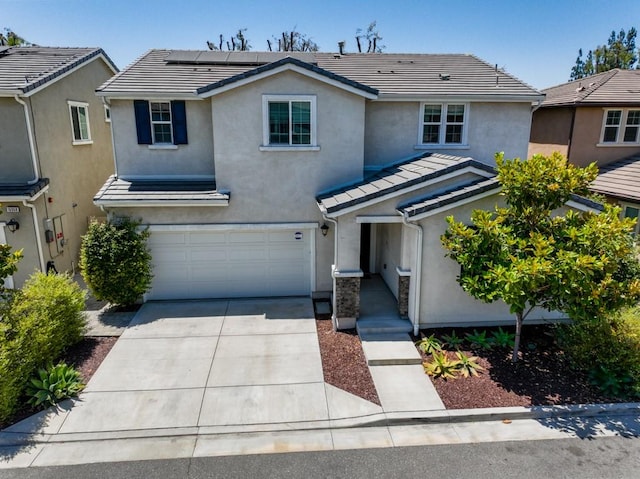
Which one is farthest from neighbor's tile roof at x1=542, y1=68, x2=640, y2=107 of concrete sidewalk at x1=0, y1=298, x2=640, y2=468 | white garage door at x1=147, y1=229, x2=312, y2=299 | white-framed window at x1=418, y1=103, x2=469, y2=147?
concrete sidewalk at x1=0, y1=298, x2=640, y2=468

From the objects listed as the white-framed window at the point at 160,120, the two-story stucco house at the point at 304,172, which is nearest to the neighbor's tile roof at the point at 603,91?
the two-story stucco house at the point at 304,172

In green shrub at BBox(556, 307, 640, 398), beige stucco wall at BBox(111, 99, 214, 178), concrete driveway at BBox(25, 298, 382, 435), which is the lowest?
concrete driveway at BBox(25, 298, 382, 435)

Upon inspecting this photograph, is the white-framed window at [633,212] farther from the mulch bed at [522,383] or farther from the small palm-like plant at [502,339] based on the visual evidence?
the small palm-like plant at [502,339]

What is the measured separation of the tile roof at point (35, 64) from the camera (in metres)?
12.8

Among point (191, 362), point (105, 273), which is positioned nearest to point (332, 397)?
point (191, 362)

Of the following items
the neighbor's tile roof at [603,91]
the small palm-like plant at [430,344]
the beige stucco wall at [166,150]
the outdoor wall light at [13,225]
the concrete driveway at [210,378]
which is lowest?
the concrete driveway at [210,378]

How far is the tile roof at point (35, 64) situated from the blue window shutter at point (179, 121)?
13.9 feet

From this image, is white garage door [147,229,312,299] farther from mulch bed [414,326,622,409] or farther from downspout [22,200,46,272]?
mulch bed [414,326,622,409]

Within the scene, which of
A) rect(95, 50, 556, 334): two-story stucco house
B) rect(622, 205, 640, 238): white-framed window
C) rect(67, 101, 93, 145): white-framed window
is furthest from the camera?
rect(622, 205, 640, 238): white-framed window

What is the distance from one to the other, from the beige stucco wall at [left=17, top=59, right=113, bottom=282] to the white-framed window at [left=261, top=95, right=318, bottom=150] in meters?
7.32

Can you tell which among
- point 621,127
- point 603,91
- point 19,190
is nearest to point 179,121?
point 19,190

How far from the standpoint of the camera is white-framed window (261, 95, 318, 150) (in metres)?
12.0

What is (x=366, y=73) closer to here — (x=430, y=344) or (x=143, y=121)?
(x=143, y=121)

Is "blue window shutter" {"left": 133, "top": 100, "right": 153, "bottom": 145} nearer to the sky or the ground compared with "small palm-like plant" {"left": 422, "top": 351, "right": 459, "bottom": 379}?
nearer to the sky
